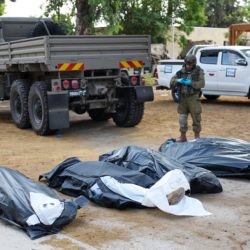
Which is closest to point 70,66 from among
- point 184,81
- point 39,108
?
point 39,108

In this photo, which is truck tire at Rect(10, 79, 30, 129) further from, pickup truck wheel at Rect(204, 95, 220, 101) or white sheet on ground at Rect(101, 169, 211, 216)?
pickup truck wheel at Rect(204, 95, 220, 101)

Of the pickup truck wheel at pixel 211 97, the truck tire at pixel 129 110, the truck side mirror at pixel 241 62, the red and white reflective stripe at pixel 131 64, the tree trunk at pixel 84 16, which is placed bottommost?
the pickup truck wheel at pixel 211 97

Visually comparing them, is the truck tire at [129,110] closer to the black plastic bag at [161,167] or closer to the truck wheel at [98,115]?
the truck wheel at [98,115]

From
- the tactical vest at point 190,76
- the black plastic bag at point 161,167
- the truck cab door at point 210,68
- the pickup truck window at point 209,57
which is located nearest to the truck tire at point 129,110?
the tactical vest at point 190,76

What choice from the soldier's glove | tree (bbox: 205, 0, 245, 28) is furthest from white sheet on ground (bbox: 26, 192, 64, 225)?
tree (bbox: 205, 0, 245, 28)

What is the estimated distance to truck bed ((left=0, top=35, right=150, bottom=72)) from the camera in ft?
30.1

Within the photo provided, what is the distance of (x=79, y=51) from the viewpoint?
948 centimetres

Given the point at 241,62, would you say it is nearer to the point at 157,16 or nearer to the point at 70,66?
the point at 70,66

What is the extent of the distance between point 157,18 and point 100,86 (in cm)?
2022

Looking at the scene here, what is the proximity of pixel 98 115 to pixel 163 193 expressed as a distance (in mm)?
6737

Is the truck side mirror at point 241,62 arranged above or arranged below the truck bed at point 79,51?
below

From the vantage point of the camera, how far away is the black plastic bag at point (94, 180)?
525 cm

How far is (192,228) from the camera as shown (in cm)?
468

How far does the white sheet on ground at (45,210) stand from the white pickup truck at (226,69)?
9.48m
